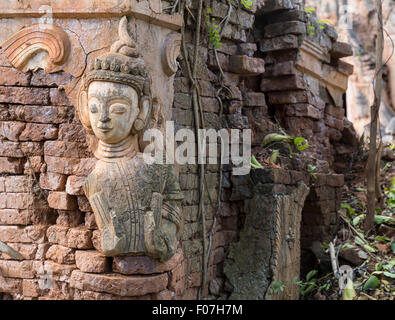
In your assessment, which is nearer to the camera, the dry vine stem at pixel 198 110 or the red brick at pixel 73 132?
the red brick at pixel 73 132

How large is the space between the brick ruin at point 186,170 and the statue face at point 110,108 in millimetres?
313

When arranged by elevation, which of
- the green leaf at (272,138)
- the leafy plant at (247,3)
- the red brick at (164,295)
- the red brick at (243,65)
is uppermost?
the leafy plant at (247,3)

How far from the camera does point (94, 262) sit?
402 centimetres

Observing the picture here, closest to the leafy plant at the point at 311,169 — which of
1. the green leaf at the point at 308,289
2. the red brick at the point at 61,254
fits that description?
the green leaf at the point at 308,289

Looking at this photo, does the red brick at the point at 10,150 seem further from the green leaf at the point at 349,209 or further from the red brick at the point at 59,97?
the green leaf at the point at 349,209

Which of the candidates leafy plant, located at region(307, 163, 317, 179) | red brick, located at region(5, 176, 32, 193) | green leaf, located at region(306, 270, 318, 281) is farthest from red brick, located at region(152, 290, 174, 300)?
leafy plant, located at region(307, 163, 317, 179)

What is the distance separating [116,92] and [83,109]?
36 cm

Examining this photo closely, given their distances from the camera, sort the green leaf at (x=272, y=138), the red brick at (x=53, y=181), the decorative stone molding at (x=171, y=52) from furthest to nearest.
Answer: the green leaf at (x=272, y=138), the decorative stone molding at (x=171, y=52), the red brick at (x=53, y=181)

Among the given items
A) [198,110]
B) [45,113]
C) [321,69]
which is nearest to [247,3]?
[198,110]

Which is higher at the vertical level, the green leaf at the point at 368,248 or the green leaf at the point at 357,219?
the green leaf at the point at 357,219

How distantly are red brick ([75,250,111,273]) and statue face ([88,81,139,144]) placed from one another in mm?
967

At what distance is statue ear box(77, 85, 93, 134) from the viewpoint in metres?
3.98

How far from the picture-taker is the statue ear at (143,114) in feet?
13.1

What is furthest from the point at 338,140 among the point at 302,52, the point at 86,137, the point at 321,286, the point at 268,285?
the point at 86,137
